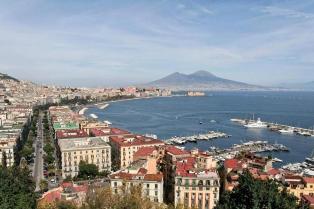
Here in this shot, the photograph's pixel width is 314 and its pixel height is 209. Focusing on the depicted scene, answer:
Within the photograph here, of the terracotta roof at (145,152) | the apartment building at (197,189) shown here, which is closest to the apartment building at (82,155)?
the terracotta roof at (145,152)

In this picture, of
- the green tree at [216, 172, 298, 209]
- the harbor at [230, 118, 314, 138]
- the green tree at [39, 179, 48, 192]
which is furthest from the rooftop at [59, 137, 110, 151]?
the harbor at [230, 118, 314, 138]

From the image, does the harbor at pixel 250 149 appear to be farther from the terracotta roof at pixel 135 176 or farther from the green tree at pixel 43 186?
the terracotta roof at pixel 135 176

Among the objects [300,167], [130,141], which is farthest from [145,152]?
[300,167]

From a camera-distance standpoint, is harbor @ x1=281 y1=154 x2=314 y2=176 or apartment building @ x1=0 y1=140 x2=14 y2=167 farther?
harbor @ x1=281 y1=154 x2=314 y2=176

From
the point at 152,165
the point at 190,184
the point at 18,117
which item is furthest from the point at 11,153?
the point at 18,117

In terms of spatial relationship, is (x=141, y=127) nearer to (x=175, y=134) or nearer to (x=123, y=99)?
(x=175, y=134)

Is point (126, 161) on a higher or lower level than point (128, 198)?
lower

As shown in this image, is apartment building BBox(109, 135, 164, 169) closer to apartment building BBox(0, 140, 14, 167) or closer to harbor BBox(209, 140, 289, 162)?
apartment building BBox(0, 140, 14, 167)
